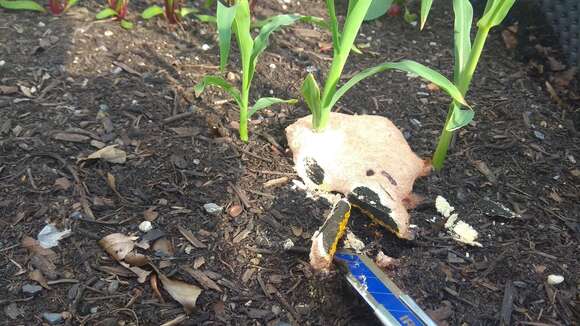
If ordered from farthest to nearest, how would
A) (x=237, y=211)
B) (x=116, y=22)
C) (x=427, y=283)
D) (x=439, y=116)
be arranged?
(x=116, y=22), (x=439, y=116), (x=237, y=211), (x=427, y=283)

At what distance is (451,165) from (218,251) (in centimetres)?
84

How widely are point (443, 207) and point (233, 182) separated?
2.12 ft

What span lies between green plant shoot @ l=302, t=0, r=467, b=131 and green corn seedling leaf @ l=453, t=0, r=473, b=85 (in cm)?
13

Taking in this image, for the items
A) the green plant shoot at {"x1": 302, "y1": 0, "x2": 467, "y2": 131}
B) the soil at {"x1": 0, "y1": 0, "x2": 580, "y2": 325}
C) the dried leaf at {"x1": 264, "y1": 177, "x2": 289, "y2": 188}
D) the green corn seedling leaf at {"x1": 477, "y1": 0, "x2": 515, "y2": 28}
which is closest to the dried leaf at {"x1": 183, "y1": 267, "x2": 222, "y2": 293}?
the soil at {"x1": 0, "y1": 0, "x2": 580, "y2": 325}

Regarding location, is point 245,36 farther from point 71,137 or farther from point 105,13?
point 105,13

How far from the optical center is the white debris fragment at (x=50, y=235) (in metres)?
1.47

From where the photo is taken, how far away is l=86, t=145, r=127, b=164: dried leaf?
1687mm

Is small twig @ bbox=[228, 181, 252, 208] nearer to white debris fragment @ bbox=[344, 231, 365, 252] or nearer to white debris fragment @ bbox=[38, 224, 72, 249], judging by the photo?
white debris fragment @ bbox=[344, 231, 365, 252]

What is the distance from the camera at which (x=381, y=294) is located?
1365 mm

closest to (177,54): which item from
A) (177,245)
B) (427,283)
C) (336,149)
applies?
(336,149)

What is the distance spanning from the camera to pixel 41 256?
4.72 ft

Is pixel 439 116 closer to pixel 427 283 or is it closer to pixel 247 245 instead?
pixel 427 283

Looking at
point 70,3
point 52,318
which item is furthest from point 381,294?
point 70,3

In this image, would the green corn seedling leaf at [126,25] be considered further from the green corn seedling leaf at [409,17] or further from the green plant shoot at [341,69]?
the green corn seedling leaf at [409,17]
